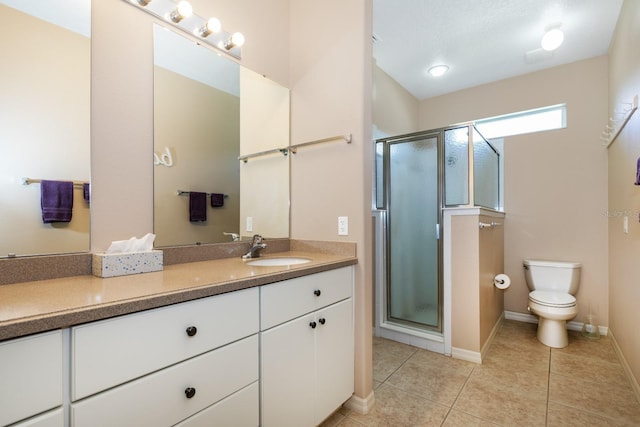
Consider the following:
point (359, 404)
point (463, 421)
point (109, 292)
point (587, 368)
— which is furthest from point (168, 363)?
point (587, 368)

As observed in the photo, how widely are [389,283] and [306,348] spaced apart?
165cm

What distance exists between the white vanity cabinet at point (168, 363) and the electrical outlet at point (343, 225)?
2.58ft

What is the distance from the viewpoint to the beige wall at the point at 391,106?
308cm

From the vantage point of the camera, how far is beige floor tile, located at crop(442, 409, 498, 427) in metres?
1.65

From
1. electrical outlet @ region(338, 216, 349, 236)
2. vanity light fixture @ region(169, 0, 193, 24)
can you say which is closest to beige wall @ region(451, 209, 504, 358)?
electrical outlet @ region(338, 216, 349, 236)

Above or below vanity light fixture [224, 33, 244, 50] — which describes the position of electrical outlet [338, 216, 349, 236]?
below

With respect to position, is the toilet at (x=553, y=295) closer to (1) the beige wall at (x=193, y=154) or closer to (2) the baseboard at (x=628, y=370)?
(2) the baseboard at (x=628, y=370)

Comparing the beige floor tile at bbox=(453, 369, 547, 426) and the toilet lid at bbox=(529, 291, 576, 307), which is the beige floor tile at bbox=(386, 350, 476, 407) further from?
the toilet lid at bbox=(529, 291, 576, 307)

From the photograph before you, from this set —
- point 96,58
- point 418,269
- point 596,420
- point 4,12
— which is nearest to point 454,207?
point 418,269


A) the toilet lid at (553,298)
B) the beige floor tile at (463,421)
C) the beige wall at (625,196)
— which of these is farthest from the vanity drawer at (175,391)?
the toilet lid at (553,298)

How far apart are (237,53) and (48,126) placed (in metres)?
1.03

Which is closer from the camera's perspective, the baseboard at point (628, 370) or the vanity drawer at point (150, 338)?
the vanity drawer at point (150, 338)

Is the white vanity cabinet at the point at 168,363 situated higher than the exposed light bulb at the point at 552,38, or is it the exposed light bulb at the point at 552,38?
the exposed light bulb at the point at 552,38

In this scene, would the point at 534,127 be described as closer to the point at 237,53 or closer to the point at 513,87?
the point at 513,87
